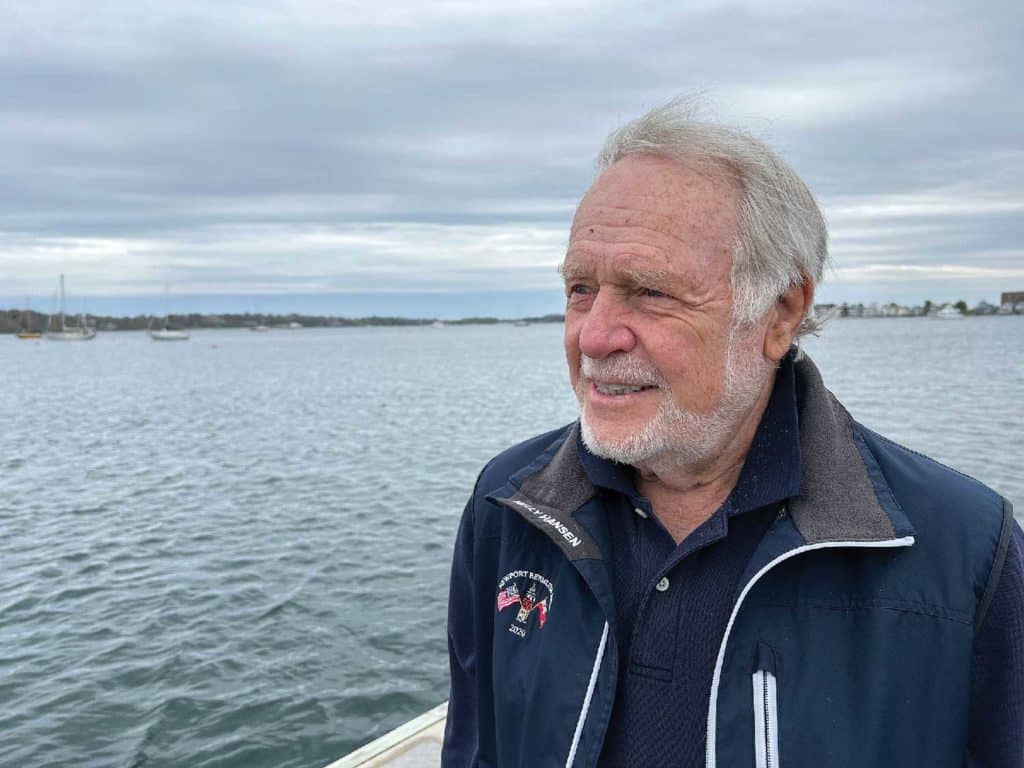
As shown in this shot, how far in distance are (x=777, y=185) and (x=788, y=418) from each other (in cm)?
59

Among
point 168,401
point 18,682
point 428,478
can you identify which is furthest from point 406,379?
point 18,682

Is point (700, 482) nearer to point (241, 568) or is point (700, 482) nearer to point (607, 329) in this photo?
point (607, 329)

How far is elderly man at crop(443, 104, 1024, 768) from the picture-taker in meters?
1.88

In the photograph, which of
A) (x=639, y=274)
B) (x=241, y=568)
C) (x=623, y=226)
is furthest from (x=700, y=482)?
(x=241, y=568)

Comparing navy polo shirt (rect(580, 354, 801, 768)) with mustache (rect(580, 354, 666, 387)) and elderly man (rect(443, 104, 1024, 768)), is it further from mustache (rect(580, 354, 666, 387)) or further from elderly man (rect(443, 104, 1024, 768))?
mustache (rect(580, 354, 666, 387))

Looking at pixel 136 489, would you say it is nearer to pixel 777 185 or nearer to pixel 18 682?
pixel 18 682

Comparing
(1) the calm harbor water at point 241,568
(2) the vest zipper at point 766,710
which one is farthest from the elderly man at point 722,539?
(1) the calm harbor water at point 241,568

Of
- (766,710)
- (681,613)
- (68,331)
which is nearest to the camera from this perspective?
(766,710)

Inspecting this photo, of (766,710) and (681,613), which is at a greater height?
(681,613)

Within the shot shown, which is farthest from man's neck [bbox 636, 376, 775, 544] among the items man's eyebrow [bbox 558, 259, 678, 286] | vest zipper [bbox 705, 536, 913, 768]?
man's eyebrow [bbox 558, 259, 678, 286]

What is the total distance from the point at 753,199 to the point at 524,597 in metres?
1.16

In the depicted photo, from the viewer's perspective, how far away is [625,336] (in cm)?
211

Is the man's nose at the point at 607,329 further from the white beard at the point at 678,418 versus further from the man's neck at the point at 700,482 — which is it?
the man's neck at the point at 700,482

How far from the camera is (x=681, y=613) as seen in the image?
2.04 meters
